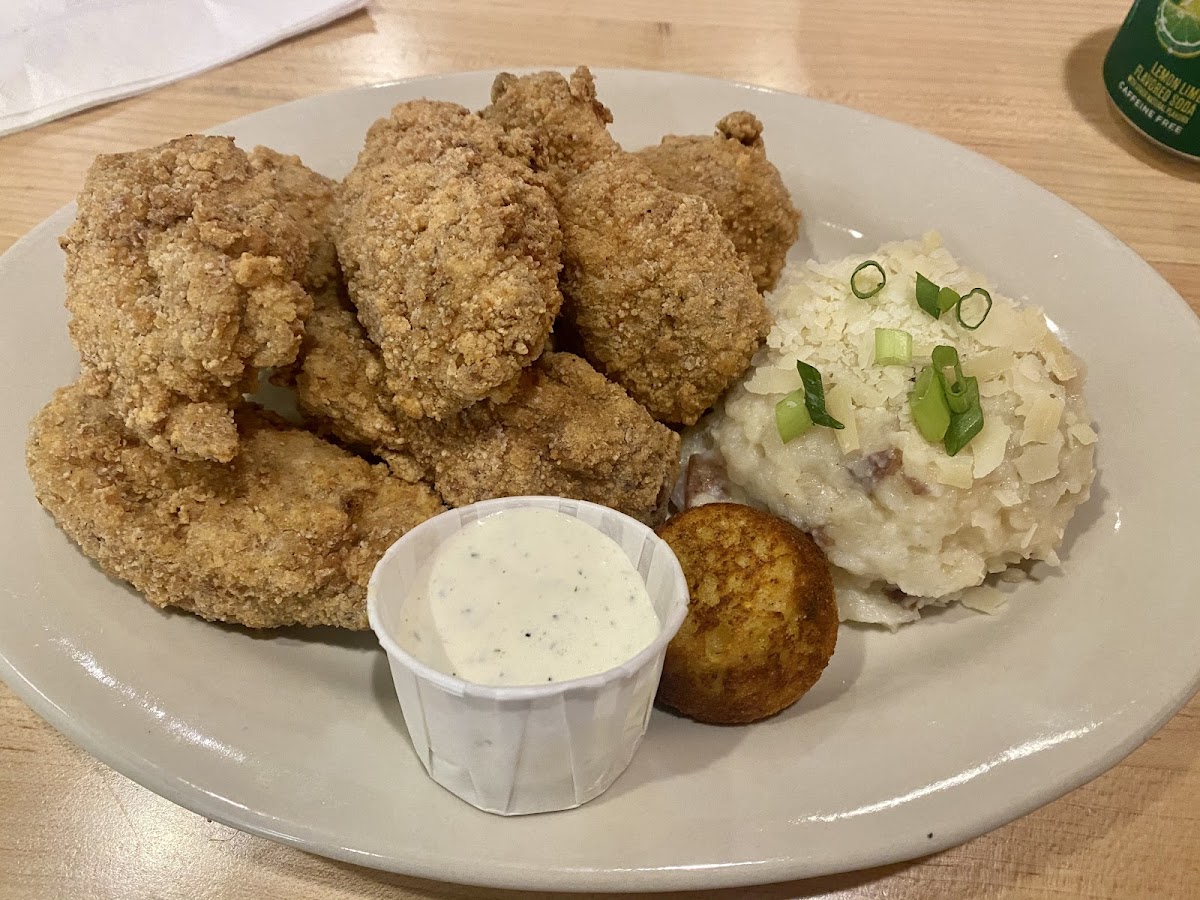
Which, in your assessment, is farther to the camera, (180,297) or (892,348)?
(892,348)

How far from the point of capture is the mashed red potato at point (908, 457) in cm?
184

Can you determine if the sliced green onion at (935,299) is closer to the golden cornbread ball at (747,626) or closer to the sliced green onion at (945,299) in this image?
the sliced green onion at (945,299)

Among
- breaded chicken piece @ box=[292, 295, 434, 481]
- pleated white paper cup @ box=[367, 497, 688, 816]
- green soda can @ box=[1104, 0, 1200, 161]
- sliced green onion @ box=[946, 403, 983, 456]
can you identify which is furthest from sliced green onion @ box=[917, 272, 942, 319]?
green soda can @ box=[1104, 0, 1200, 161]

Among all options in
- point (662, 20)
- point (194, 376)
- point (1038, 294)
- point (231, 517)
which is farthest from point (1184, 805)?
point (662, 20)

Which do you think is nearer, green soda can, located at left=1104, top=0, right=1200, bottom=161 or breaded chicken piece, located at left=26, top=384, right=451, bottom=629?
breaded chicken piece, located at left=26, top=384, right=451, bottom=629

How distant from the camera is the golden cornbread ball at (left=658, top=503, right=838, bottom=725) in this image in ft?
5.41

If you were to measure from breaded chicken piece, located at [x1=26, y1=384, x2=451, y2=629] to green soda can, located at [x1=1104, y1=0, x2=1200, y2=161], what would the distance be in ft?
8.99

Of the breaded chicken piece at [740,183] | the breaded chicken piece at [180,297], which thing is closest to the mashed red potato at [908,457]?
the breaded chicken piece at [740,183]

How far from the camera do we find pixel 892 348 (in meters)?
1.93

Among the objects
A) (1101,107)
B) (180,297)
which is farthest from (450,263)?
(1101,107)

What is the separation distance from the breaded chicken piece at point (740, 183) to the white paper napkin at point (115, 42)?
79.2 inches

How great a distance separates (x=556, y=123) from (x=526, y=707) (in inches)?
53.1

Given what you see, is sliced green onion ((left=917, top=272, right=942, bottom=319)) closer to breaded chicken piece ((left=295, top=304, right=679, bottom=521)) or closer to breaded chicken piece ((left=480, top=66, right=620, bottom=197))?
breaded chicken piece ((left=295, top=304, right=679, bottom=521))

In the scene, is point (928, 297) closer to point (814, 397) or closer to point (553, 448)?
point (814, 397)
